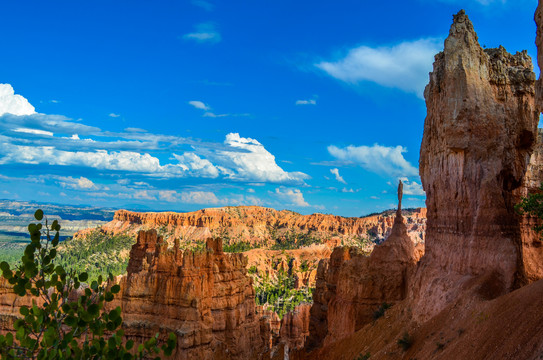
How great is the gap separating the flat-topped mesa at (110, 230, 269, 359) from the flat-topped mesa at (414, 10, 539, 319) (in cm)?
1814

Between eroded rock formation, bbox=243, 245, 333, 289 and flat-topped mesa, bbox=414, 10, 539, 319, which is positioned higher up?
flat-topped mesa, bbox=414, 10, 539, 319

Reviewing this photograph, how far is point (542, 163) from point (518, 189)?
2069 mm

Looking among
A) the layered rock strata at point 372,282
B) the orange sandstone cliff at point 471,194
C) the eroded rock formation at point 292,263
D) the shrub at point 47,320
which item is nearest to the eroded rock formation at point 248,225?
the eroded rock formation at point 292,263

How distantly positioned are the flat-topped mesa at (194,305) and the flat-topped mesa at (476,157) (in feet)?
59.5

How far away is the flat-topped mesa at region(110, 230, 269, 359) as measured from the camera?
3422 centimetres

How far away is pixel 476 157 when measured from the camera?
21.0 meters

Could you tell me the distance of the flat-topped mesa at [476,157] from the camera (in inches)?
802

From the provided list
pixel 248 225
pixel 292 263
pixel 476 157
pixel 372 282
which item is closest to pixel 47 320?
pixel 476 157

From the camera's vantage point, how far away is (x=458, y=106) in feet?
70.0

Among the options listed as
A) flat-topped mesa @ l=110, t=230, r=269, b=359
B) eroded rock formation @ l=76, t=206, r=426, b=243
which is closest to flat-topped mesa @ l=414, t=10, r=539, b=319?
flat-topped mesa @ l=110, t=230, r=269, b=359

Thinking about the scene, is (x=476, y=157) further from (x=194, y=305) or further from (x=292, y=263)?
(x=292, y=263)

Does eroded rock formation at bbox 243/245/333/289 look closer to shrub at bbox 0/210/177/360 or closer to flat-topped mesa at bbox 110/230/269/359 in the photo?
flat-topped mesa at bbox 110/230/269/359

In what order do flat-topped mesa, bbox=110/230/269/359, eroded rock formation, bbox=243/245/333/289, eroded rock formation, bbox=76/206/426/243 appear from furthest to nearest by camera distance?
eroded rock formation, bbox=76/206/426/243 < eroded rock formation, bbox=243/245/333/289 < flat-topped mesa, bbox=110/230/269/359

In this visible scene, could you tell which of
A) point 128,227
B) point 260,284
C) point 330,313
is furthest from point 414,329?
point 128,227
